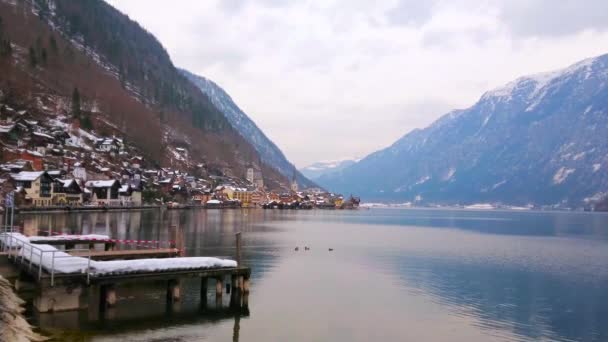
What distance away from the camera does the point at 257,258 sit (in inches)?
2370

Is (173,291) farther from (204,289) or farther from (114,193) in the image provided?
(114,193)

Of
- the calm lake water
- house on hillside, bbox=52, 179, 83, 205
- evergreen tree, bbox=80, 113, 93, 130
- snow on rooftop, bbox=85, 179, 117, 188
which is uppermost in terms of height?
evergreen tree, bbox=80, 113, 93, 130

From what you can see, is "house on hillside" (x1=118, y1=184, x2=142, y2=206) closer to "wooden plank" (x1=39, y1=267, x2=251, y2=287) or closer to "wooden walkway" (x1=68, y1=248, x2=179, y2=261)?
"wooden walkway" (x1=68, y1=248, x2=179, y2=261)

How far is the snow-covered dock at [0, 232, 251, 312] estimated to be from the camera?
2888cm

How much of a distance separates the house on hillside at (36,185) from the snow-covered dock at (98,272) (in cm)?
9737

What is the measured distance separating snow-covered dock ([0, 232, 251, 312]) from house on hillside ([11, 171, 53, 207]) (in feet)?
319

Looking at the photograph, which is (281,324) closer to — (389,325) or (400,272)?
(389,325)

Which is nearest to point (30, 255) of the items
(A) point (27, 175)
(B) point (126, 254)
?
(B) point (126, 254)

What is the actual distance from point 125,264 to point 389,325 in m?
15.9

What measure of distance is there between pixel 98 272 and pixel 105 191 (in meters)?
138

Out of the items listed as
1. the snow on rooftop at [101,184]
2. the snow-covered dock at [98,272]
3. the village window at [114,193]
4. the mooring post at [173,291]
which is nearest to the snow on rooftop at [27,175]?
the snow on rooftop at [101,184]

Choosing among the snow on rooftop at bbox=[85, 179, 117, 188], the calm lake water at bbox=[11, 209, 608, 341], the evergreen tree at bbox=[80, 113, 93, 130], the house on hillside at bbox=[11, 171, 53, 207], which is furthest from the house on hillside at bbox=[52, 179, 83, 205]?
the calm lake water at bbox=[11, 209, 608, 341]

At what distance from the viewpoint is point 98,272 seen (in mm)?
29859

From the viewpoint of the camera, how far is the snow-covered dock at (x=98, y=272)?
28.9 metres
